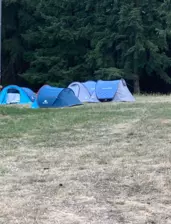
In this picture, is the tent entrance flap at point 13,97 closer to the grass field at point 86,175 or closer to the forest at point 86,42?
the forest at point 86,42

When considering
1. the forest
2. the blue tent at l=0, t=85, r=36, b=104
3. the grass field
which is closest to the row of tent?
the blue tent at l=0, t=85, r=36, b=104

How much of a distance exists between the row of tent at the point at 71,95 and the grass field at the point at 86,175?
571 centimetres

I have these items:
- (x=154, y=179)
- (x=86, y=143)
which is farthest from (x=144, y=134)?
(x=154, y=179)

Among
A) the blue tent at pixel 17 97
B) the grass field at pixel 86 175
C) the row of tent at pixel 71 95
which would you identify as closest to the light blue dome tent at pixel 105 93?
the row of tent at pixel 71 95

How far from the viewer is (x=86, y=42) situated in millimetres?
26406

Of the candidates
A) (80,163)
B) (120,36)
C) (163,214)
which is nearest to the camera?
(163,214)

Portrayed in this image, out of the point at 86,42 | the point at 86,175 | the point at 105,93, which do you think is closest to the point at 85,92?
the point at 105,93

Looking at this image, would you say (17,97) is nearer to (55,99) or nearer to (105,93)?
(105,93)

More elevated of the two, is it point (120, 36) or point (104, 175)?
point (120, 36)

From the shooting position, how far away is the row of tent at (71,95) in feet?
44.5

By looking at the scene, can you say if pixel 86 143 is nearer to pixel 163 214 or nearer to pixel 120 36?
pixel 163 214

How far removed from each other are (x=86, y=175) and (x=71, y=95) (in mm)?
9745

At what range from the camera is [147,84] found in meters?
27.0

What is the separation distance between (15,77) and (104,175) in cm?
2440
